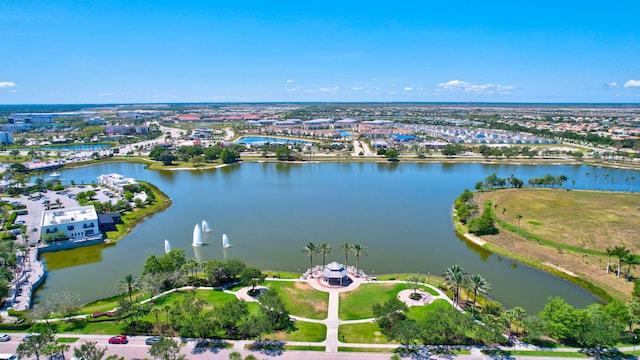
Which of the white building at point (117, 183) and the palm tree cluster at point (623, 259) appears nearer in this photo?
the palm tree cluster at point (623, 259)

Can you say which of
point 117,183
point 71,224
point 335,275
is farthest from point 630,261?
point 117,183

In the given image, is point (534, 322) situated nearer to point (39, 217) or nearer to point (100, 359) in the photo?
point (100, 359)

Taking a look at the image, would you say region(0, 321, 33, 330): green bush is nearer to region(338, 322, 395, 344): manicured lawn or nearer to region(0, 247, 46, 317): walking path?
region(0, 247, 46, 317): walking path

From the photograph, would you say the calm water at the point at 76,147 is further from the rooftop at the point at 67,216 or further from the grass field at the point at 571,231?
the grass field at the point at 571,231

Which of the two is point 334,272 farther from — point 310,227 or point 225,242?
point 310,227

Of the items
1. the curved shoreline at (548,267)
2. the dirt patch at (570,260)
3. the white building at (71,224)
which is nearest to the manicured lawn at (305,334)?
the curved shoreline at (548,267)

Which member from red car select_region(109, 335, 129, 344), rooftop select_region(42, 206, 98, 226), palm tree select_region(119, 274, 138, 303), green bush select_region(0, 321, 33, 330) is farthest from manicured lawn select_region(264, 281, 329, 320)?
rooftop select_region(42, 206, 98, 226)
